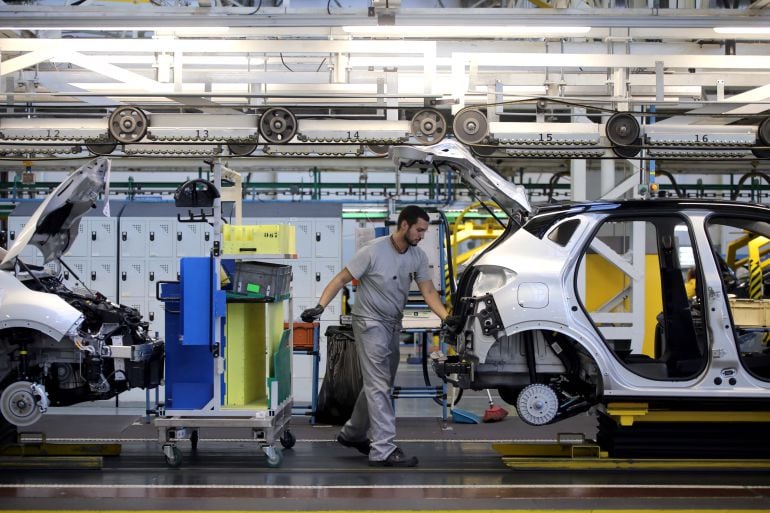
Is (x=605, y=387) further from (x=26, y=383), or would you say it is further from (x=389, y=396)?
(x=26, y=383)

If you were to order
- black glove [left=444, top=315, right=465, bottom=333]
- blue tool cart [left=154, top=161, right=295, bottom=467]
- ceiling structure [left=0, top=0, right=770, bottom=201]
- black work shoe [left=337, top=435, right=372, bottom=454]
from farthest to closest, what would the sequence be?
ceiling structure [left=0, top=0, right=770, bottom=201]
black work shoe [left=337, top=435, right=372, bottom=454]
blue tool cart [left=154, top=161, right=295, bottom=467]
black glove [left=444, top=315, right=465, bottom=333]

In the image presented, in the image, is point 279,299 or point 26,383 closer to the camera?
point 26,383

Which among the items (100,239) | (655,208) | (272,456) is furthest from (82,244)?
(655,208)

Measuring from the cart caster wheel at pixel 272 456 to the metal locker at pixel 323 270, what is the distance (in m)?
4.23

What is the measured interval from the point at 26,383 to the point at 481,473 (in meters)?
3.21

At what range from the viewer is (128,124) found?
23.7ft

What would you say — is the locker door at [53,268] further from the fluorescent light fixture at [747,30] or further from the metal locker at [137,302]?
the fluorescent light fixture at [747,30]

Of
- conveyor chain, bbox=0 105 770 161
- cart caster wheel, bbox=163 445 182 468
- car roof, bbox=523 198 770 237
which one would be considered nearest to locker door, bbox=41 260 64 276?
conveyor chain, bbox=0 105 770 161

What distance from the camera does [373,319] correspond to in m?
6.55

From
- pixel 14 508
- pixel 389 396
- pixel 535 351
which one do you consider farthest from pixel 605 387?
pixel 14 508

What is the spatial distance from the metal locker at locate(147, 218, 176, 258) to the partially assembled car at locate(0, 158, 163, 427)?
339 centimetres

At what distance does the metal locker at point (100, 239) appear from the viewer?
10.5 m

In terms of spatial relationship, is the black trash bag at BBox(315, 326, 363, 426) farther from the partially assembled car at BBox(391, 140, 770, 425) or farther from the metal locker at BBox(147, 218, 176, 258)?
the metal locker at BBox(147, 218, 176, 258)

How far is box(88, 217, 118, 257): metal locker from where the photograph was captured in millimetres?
10531
